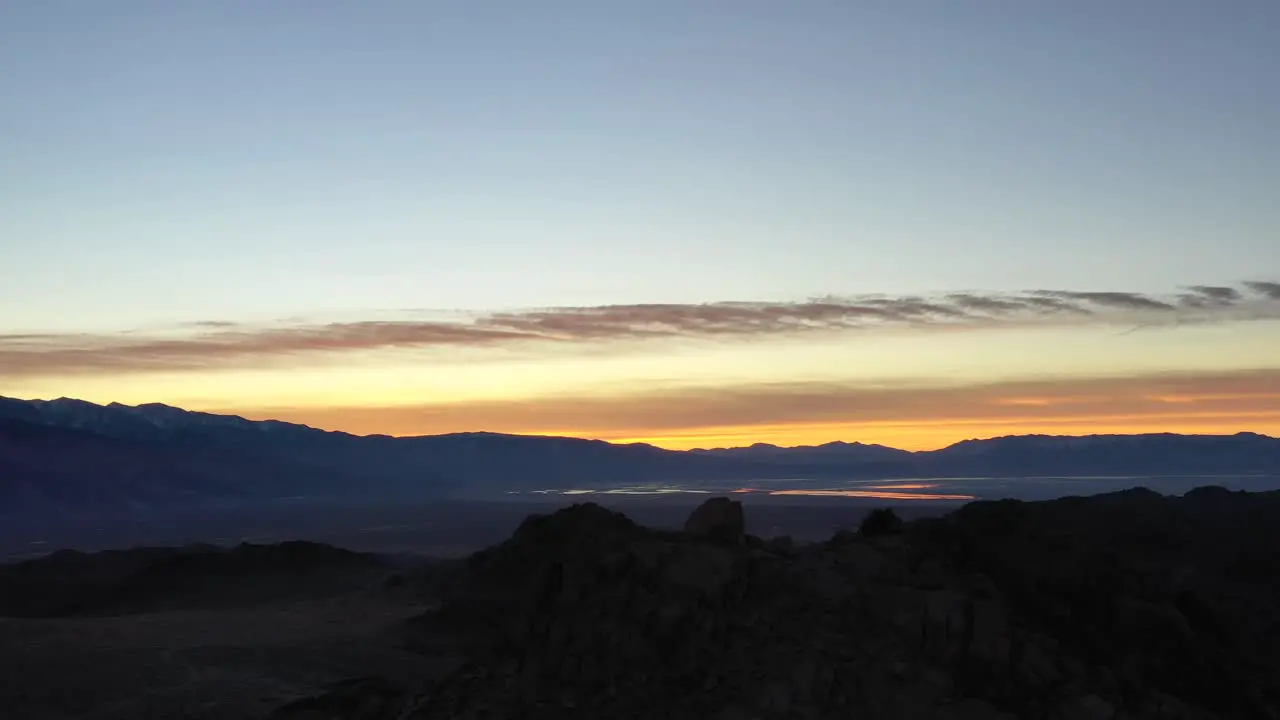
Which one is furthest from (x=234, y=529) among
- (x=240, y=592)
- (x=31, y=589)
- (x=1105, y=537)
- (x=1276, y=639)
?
(x=1276, y=639)

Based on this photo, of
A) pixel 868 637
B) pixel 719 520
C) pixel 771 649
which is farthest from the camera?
pixel 719 520

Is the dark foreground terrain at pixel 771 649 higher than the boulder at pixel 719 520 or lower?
lower

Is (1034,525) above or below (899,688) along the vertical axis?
above

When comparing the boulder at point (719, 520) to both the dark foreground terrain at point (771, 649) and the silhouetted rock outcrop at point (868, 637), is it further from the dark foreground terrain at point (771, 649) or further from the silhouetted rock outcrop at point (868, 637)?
the silhouetted rock outcrop at point (868, 637)

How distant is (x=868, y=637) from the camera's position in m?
17.4

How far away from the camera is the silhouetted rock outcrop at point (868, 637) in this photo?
16.3m

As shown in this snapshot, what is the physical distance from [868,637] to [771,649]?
1538 mm

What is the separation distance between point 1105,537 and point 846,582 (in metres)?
28.9

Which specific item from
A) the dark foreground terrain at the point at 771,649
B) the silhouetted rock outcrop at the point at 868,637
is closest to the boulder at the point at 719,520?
the dark foreground terrain at the point at 771,649

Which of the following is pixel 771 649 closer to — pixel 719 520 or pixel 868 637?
pixel 868 637

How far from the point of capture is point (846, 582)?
18859 millimetres

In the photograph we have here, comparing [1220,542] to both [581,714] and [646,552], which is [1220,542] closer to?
[646,552]

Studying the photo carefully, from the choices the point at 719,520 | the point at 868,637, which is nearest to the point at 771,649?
the point at 868,637

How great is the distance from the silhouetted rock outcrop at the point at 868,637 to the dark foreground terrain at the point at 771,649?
0.12 feet
